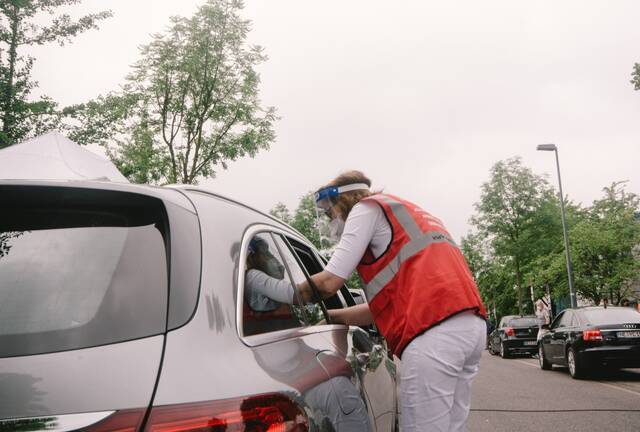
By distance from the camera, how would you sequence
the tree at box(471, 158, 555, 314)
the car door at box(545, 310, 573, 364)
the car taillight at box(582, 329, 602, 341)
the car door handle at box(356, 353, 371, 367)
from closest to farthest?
the car door handle at box(356, 353, 371, 367), the car taillight at box(582, 329, 602, 341), the car door at box(545, 310, 573, 364), the tree at box(471, 158, 555, 314)

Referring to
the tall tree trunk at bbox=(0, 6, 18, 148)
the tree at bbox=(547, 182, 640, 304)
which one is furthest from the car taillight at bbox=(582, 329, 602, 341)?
the tree at bbox=(547, 182, 640, 304)

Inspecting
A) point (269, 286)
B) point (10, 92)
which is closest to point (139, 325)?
point (269, 286)

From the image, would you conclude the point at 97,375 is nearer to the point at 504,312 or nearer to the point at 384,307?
the point at 384,307

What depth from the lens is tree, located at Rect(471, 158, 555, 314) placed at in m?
42.0

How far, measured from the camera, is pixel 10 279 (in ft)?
5.42

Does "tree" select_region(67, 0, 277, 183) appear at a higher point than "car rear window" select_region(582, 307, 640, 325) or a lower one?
higher

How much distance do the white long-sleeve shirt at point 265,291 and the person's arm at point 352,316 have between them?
73 centimetres

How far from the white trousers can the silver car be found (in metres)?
0.51

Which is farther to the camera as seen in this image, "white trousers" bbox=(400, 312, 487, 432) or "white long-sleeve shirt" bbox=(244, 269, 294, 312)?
"white trousers" bbox=(400, 312, 487, 432)

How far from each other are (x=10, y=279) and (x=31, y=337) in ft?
0.79

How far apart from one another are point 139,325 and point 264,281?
0.72 metres

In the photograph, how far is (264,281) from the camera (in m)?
2.21

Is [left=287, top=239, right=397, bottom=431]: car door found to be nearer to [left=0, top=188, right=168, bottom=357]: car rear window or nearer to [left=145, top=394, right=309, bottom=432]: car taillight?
[left=145, top=394, right=309, bottom=432]: car taillight

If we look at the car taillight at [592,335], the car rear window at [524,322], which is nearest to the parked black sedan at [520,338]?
the car rear window at [524,322]
